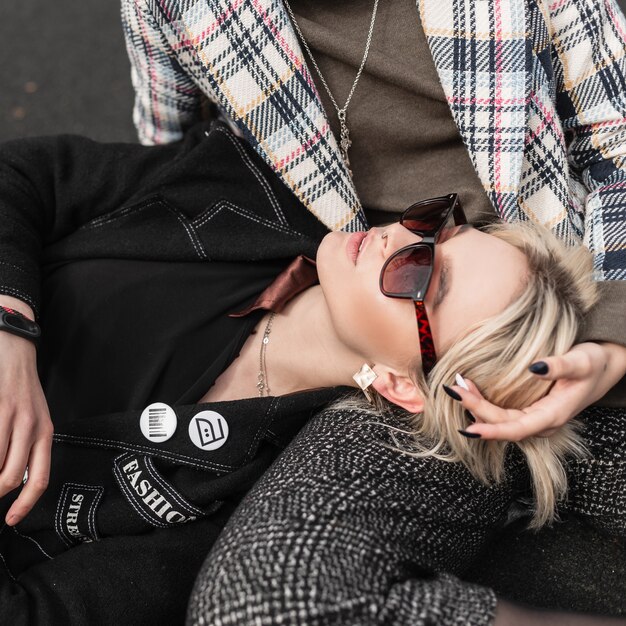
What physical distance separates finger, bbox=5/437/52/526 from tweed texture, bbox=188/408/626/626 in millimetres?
372

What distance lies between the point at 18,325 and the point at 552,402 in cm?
114

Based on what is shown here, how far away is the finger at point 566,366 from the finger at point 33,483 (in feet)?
3.19

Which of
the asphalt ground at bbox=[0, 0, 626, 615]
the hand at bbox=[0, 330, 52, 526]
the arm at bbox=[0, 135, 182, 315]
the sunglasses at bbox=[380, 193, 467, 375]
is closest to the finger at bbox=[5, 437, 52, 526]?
the hand at bbox=[0, 330, 52, 526]

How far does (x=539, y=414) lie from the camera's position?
1230mm

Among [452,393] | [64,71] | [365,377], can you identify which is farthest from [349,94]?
[64,71]

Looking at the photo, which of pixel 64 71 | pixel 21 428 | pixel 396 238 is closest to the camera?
pixel 21 428

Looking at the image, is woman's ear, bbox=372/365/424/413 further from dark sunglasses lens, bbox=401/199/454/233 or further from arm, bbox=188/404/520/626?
dark sunglasses lens, bbox=401/199/454/233

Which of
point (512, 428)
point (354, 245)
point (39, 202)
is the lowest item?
point (512, 428)

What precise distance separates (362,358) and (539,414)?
41 centimetres

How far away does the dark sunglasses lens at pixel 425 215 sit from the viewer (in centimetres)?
144

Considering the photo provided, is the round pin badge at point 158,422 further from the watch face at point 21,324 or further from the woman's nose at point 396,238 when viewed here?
the woman's nose at point 396,238

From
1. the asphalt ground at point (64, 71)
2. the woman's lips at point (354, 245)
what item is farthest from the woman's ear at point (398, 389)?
the asphalt ground at point (64, 71)

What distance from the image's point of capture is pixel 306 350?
159cm

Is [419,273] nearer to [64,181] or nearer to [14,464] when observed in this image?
[14,464]
